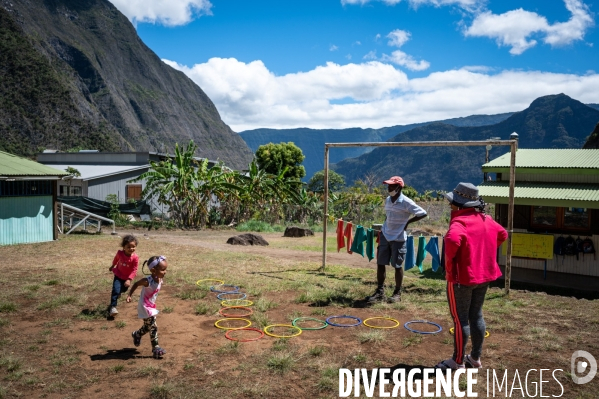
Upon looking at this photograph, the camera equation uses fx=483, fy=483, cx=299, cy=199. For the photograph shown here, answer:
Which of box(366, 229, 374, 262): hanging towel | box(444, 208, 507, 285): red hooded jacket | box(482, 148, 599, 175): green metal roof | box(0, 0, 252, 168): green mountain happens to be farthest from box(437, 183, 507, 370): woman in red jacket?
box(0, 0, 252, 168): green mountain

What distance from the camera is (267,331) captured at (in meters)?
6.87

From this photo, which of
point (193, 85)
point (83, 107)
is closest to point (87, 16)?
point (193, 85)

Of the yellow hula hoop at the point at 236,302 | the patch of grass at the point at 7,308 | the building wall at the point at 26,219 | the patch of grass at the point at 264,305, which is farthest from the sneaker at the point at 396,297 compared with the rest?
the building wall at the point at 26,219

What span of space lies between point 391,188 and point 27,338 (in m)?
5.89

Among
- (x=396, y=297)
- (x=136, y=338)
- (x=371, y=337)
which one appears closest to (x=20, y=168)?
(x=136, y=338)

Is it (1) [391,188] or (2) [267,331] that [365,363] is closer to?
(2) [267,331]

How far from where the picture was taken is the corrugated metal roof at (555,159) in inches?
447

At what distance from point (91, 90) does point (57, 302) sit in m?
108

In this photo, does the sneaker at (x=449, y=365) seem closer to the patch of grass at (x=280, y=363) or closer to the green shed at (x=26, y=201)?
the patch of grass at (x=280, y=363)

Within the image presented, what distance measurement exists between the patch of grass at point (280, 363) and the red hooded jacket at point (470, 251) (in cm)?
Result: 203

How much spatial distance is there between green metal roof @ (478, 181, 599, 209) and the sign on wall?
95 centimetres

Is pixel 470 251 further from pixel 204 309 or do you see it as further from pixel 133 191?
pixel 133 191

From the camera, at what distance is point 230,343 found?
6.29 m

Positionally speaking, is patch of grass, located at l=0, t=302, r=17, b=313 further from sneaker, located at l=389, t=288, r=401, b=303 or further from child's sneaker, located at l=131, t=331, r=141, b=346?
sneaker, located at l=389, t=288, r=401, b=303
